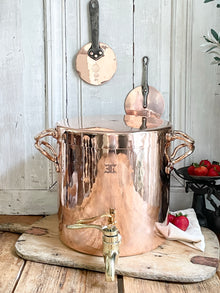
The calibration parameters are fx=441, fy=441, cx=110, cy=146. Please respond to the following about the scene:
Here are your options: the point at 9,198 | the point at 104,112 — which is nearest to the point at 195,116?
the point at 104,112

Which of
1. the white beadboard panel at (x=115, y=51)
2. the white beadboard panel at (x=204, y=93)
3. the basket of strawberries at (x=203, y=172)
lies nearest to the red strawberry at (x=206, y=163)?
the basket of strawberries at (x=203, y=172)

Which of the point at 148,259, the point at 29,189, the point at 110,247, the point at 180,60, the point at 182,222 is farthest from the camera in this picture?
the point at 29,189

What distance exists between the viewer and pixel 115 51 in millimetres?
1611

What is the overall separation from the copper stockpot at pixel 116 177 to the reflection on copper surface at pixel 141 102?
28 centimetres

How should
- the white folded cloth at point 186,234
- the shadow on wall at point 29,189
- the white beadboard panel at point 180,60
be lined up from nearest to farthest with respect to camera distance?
the white folded cloth at point 186,234 < the white beadboard panel at point 180,60 < the shadow on wall at point 29,189

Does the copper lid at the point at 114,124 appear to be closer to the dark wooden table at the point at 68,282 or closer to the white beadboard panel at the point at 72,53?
the white beadboard panel at the point at 72,53

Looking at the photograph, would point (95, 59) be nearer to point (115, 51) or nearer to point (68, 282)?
point (115, 51)

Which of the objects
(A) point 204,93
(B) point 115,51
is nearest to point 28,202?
(B) point 115,51

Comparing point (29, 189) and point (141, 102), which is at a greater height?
point (141, 102)

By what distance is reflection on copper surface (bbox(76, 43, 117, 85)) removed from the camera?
1.60 metres

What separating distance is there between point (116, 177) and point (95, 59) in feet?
1.80

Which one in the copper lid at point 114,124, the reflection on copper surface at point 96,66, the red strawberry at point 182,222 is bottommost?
the red strawberry at point 182,222

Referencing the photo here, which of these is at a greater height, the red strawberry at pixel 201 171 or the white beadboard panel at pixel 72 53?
the white beadboard panel at pixel 72 53

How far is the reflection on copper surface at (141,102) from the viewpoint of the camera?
5.30ft
